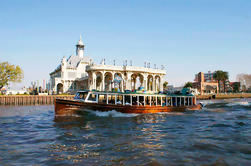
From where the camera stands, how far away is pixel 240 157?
Result: 28.8ft

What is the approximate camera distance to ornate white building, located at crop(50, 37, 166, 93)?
218ft

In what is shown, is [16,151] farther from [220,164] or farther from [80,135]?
[220,164]

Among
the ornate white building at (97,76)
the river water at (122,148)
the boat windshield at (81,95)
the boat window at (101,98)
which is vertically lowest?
the river water at (122,148)

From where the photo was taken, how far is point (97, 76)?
3182 inches

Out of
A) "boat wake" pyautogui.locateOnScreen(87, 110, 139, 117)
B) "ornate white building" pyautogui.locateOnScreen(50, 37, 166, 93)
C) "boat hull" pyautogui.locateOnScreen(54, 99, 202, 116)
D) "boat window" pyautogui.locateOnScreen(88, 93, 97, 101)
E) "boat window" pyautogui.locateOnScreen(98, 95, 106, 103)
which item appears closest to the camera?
"boat hull" pyautogui.locateOnScreen(54, 99, 202, 116)

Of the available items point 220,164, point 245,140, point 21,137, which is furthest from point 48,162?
point 245,140

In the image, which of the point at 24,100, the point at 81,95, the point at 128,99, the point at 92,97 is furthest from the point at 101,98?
the point at 24,100

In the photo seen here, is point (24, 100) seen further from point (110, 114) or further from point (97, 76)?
point (110, 114)

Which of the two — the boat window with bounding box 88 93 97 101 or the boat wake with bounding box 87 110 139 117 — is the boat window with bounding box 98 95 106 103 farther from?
the boat wake with bounding box 87 110 139 117

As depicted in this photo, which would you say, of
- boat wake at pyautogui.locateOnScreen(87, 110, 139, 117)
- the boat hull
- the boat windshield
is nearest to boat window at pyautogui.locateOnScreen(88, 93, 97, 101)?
the boat windshield

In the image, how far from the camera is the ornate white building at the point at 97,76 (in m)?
66.4

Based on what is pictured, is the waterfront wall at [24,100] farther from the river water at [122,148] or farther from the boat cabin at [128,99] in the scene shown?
the river water at [122,148]

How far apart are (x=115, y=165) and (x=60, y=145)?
4.32 m

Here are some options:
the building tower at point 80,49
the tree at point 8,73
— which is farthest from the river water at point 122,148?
the building tower at point 80,49
